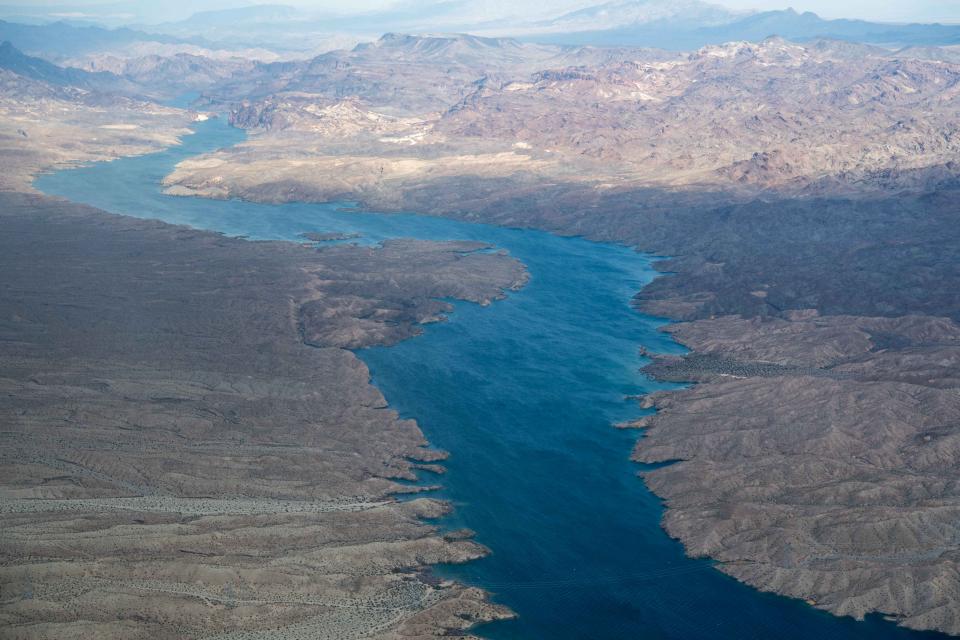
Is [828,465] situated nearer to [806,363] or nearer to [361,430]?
[806,363]

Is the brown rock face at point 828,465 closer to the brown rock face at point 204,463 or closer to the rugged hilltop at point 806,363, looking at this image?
the rugged hilltop at point 806,363

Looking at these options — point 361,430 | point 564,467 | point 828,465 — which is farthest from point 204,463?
point 828,465

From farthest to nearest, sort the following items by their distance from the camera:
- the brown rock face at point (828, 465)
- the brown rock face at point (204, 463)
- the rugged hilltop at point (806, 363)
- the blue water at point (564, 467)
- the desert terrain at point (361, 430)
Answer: the rugged hilltop at point (806, 363) → the brown rock face at point (828, 465) → the blue water at point (564, 467) → the desert terrain at point (361, 430) → the brown rock face at point (204, 463)

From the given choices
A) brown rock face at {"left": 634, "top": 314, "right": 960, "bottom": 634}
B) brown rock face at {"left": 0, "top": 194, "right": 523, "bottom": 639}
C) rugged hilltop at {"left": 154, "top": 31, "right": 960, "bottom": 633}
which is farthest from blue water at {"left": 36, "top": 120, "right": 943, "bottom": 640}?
brown rock face at {"left": 0, "top": 194, "right": 523, "bottom": 639}

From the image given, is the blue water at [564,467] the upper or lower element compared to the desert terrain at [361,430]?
lower

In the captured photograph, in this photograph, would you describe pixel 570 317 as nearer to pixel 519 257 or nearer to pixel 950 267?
pixel 519 257

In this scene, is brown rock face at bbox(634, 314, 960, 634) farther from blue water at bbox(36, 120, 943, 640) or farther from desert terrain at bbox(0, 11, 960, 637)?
blue water at bbox(36, 120, 943, 640)

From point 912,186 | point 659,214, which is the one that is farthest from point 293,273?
point 912,186

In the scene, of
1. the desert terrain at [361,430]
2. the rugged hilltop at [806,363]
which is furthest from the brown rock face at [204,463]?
the rugged hilltop at [806,363]
